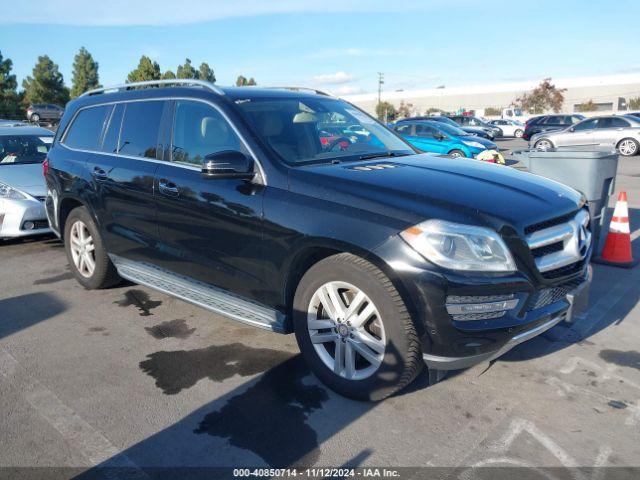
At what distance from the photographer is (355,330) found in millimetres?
3209

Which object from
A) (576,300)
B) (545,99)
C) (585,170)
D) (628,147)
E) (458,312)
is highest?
(545,99)

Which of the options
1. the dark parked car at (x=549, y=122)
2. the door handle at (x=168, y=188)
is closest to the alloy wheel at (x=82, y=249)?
the door handle at (x=168, y=188)

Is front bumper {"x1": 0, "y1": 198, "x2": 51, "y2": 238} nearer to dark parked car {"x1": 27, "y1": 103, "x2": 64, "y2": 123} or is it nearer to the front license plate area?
the front license plate area

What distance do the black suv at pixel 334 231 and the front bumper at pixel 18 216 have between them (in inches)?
102

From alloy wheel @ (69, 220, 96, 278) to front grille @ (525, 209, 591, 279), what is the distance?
4.07m

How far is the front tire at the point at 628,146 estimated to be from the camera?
20156 millimetres

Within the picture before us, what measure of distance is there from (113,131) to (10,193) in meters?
3.09

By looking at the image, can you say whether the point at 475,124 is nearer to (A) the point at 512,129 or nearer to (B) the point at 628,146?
(A) the point at 512,129

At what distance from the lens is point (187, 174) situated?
13.3ft

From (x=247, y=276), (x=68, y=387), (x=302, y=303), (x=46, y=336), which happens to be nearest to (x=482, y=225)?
(x=302, y=303)

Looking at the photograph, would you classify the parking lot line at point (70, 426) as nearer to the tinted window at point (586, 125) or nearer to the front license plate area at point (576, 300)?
the front license plate area at point (576, 300)

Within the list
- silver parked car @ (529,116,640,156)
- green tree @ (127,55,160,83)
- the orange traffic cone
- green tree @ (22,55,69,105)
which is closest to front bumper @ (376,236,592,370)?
the orange traffic cone

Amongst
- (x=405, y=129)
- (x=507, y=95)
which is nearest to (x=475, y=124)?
(x=405, y=129)

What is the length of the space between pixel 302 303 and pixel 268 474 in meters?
1.06
